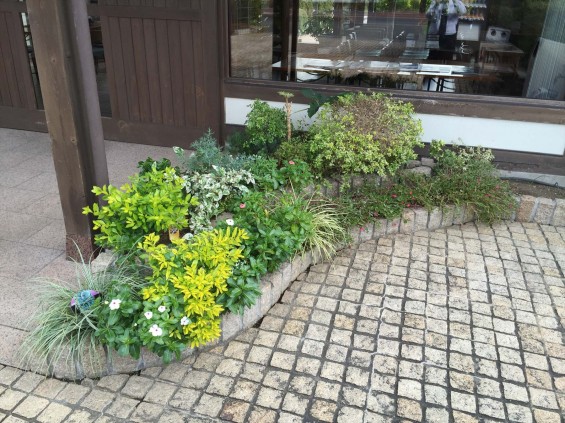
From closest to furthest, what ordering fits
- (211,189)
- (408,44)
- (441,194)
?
(211,189) → (441,194) → (408,44)

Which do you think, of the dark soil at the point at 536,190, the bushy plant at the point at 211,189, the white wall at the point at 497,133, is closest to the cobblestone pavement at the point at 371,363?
the bushy plant at the point at 211,189

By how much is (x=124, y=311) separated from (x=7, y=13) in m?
4.64

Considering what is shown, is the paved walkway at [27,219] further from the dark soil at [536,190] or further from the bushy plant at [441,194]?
the dark soil at [536,190]

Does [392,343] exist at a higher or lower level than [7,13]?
lower

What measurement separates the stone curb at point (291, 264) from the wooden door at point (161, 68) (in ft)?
7.37

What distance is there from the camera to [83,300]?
2.42m

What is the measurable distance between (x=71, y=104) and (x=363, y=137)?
2144 mm

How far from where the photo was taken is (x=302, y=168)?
12.0ft

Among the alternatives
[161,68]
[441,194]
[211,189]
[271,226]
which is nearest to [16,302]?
[211,189]

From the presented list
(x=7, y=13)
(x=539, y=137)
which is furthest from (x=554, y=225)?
(x=7, y=13)

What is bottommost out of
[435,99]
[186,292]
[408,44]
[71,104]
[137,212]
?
[186,292]

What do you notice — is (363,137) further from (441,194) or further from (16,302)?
(16,302)

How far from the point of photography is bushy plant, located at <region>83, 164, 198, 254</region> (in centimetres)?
271

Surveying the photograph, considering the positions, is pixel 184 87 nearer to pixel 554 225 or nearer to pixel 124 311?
pixel 124 311
